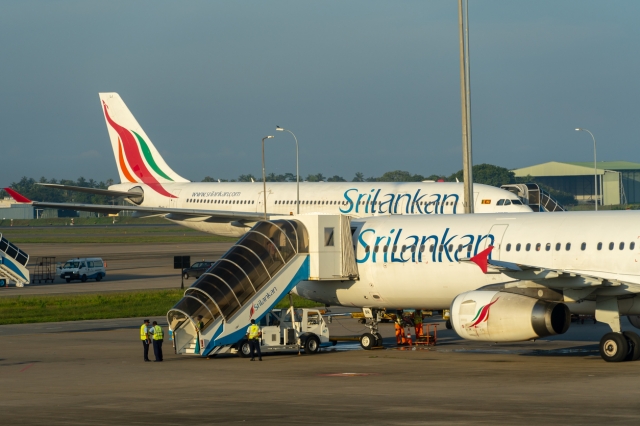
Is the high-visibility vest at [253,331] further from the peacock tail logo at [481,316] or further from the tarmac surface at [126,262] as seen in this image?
the tarmac surface at [126,262]

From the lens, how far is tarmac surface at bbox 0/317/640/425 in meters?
21.0

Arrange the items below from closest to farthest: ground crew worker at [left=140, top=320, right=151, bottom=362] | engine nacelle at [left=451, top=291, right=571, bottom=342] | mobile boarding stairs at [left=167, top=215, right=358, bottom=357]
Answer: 1. engine nacelle at [left=451, top=291, right=571, bottom=342]
2. mobile boarding stairs at [left=167, top=215, right=358, bottom=357]
3. ground crew worker at [left=140, top=320, right=151, bottom=362]

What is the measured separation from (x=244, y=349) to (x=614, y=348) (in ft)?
40.0

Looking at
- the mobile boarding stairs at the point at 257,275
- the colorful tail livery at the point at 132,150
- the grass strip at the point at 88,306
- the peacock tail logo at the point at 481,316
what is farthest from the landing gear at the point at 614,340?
the colorful tail livery at the point at 132,150

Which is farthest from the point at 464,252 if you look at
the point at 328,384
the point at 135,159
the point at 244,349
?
the point at 135,159

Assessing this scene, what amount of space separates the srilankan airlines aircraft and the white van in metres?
4.75

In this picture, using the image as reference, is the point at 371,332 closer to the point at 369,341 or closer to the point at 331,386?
the point at 369,341

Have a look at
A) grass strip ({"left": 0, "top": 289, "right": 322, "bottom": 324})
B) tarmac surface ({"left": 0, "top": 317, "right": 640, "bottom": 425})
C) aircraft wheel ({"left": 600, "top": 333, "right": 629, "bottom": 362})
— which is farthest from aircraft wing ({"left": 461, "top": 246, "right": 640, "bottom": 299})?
grass strip ({"left": 0, "top": 289, "right": 322, "bottom": 324})

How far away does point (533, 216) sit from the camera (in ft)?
106

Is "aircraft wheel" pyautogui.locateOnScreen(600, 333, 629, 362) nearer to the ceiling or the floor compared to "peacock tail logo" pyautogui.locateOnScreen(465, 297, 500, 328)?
nearer to the floor

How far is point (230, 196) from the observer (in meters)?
73.6

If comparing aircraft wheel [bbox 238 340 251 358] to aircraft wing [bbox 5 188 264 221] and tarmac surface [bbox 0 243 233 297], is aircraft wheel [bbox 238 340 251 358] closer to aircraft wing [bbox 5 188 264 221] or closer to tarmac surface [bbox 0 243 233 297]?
aircraft wing [bbox 5 188 264 221]

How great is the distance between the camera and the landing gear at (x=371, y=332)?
35.5 meters

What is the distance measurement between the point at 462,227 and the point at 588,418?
13767 millimetres
